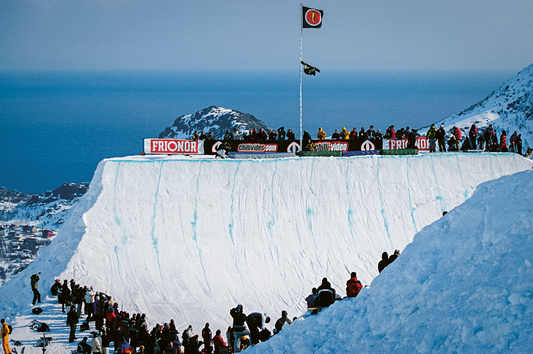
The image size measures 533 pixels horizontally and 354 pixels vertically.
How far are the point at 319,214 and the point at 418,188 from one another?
5.16 m

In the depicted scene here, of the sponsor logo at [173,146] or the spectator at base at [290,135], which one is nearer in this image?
the sponsor logo at [173,146]

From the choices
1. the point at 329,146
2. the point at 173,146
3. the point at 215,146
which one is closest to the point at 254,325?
the point at 215,146

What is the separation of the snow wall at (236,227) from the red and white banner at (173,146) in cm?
73

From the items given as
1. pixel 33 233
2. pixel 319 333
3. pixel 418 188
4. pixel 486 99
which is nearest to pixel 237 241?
pixel 418 188

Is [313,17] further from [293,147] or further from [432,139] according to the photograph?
[432,139]

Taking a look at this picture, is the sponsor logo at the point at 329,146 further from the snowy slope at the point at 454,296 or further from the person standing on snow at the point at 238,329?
the snowy slope at the point at 454,296

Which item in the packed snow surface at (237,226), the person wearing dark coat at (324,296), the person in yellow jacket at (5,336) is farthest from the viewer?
the packed snow surface at (237,226)

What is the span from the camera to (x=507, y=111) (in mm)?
54625

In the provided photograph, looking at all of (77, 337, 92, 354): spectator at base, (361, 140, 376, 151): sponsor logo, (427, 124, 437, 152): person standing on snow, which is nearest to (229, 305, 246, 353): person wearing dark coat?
(77, 337, 92, 354): spectator at base

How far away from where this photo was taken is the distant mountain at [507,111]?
50125mm

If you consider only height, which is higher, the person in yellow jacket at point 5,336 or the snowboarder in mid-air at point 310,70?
the snowboarder in mid-air at point 310,70

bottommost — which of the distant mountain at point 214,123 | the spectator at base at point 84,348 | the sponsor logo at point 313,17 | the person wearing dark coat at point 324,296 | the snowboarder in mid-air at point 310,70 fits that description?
the spectator at base at point 84,348

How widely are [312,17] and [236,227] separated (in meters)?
10.0

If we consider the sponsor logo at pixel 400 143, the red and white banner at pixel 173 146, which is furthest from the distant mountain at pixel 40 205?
the sponsor logo at pixel 400 143
